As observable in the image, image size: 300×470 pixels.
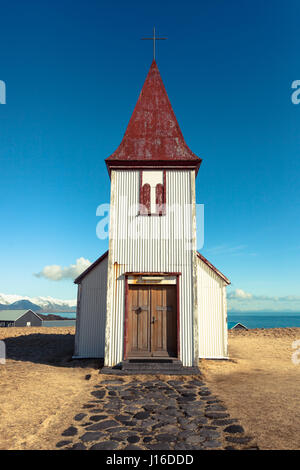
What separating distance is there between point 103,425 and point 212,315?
27.4ft

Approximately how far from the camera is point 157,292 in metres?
11.2

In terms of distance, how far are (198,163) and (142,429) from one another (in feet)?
31.0

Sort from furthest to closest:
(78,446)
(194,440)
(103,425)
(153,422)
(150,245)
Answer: (150,245), (153,422), (103,425), (194,440), (78,446)

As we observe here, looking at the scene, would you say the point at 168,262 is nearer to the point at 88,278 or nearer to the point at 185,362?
the point at 185,362

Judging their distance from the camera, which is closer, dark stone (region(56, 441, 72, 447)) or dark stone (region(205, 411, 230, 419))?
dark stone (region(56, 441, 72, 447))

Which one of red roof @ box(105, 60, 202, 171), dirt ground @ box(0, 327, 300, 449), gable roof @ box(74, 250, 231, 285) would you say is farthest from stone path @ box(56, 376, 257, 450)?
red roof @ box(105, 60, 202, 171)

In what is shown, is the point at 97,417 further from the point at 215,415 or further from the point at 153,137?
the point at 153,137

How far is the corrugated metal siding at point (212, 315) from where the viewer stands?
510 inches

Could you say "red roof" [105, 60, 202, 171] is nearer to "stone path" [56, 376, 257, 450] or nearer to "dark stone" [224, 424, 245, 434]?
"stone path" [56, 376, 257, 450]

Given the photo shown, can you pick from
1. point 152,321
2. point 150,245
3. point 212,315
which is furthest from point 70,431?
point 212,315

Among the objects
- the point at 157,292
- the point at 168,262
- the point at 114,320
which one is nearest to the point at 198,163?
the point at 168,262

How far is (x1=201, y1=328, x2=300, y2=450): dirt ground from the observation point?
205 inches

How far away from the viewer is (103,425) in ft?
18.6

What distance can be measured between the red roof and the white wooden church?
0.04 metres
